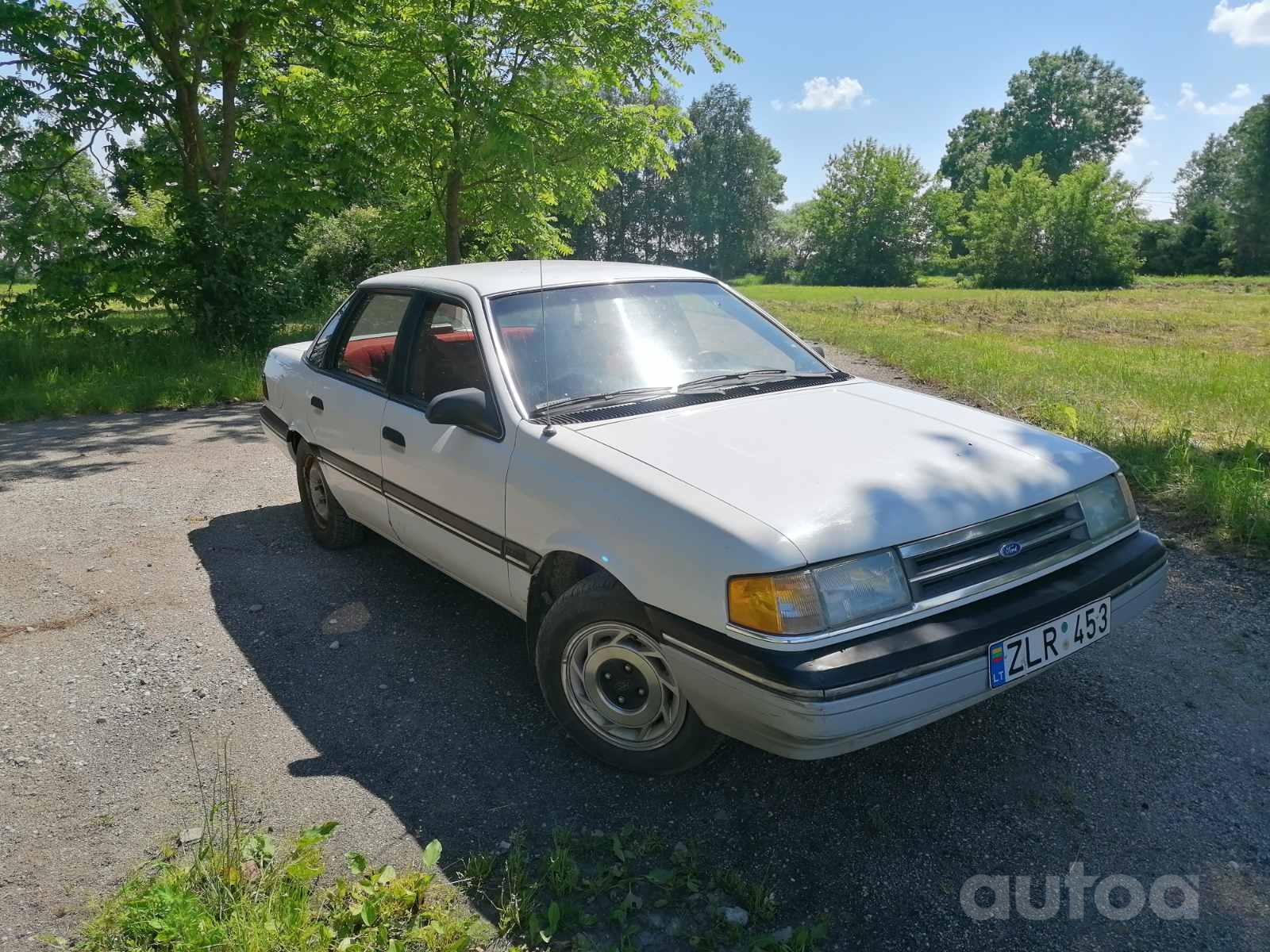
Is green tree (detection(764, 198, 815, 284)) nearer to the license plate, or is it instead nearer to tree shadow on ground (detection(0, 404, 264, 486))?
tree shadow on ground (detection(0, 404, 264, 486))

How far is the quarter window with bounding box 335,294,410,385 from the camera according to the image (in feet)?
14.2

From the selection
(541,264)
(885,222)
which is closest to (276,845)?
(541,264)

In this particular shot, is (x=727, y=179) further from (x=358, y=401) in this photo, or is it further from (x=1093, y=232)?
(x=358, y=401)

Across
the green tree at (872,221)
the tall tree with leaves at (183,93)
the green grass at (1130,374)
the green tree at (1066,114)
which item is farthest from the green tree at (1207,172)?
the tall tree with leaves at (183,93)

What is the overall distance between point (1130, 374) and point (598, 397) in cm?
983

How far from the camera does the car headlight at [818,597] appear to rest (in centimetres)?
249

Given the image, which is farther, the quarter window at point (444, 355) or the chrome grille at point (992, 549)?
the quarter window at point (444, 355)

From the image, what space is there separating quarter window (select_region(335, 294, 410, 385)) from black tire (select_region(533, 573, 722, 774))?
5.81ft

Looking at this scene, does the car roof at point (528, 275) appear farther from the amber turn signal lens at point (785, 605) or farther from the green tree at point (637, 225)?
the green tree at point (637, 225)

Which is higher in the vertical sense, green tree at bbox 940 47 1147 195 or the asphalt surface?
green tree at bbox 940 47 1147 195

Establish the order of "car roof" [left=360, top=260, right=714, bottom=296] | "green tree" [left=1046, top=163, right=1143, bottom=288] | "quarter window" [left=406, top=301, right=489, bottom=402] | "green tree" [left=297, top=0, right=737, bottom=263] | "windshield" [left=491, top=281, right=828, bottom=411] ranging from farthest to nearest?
"green tree" [left=1046, top=163, right=1143, bottom=288], "green tree" [left=297, top=0, right=737, bottom=263], "car roof" [left=360, top=260, right=714, bottom=296], "quarter window" [left=406, top=301, right=489, bottom=402], "windshield" [left=491, top=281, right=828, bottom=411]

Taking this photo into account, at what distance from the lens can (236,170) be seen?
513 inches

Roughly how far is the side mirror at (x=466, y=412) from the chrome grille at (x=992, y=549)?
162 cm

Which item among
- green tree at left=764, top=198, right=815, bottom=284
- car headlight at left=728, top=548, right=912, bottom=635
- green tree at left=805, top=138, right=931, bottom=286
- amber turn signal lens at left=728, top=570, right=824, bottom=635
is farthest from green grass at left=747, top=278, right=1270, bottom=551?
green tree at left=764, top=198, right=815, bottom=284
